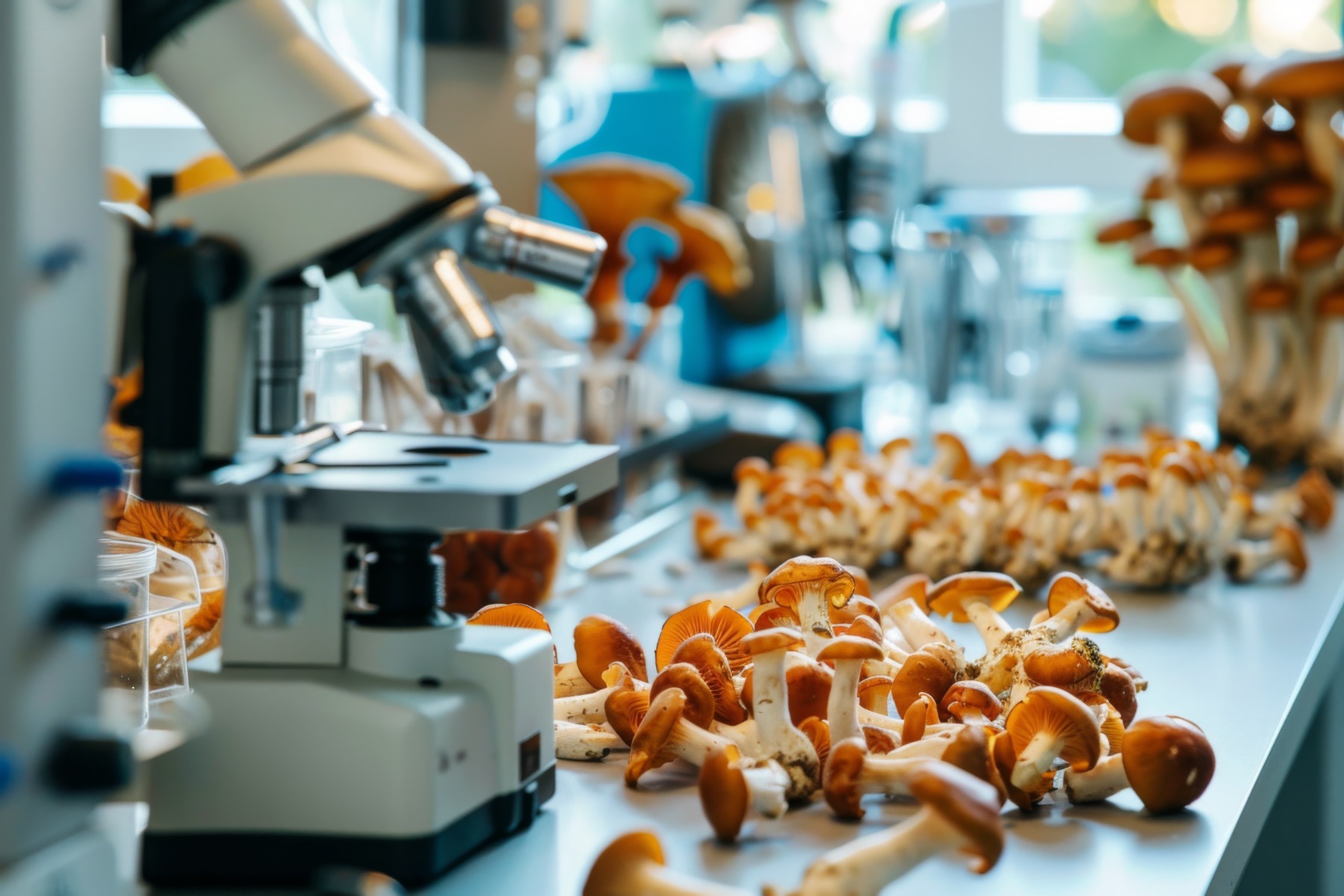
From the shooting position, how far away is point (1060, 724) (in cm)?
73

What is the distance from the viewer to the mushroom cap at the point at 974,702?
0.80 m

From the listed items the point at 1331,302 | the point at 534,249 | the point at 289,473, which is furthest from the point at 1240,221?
the point at 289,473

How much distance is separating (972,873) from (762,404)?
1.48 m

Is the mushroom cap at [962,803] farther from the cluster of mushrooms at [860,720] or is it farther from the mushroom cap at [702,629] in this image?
the mushroom cap at [702,629]

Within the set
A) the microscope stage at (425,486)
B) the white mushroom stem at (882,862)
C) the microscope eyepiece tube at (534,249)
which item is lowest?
the white mushroom stem at (882,862)

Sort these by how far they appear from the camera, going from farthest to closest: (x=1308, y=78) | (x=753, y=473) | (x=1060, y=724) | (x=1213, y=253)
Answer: (x=1213, y=253) < (x=1308, y=78) < (x=753, y=473) < (x=1060, y=724)

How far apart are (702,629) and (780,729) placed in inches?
6.1

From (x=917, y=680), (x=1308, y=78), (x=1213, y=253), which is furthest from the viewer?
(x=1213, y=253)

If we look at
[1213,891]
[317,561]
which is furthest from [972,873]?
[317,561]

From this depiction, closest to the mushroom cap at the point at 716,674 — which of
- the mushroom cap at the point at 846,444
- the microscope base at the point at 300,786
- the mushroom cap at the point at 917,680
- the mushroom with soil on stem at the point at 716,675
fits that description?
the mushroom with soil on stem at the point at 716,675

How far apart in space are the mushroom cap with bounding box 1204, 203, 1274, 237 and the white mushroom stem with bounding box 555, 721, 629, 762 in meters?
1.48

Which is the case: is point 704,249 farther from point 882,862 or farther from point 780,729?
point 882,862

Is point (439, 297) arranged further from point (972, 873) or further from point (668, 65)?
point (668, 65)

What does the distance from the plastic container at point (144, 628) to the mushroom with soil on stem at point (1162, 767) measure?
52 cm
